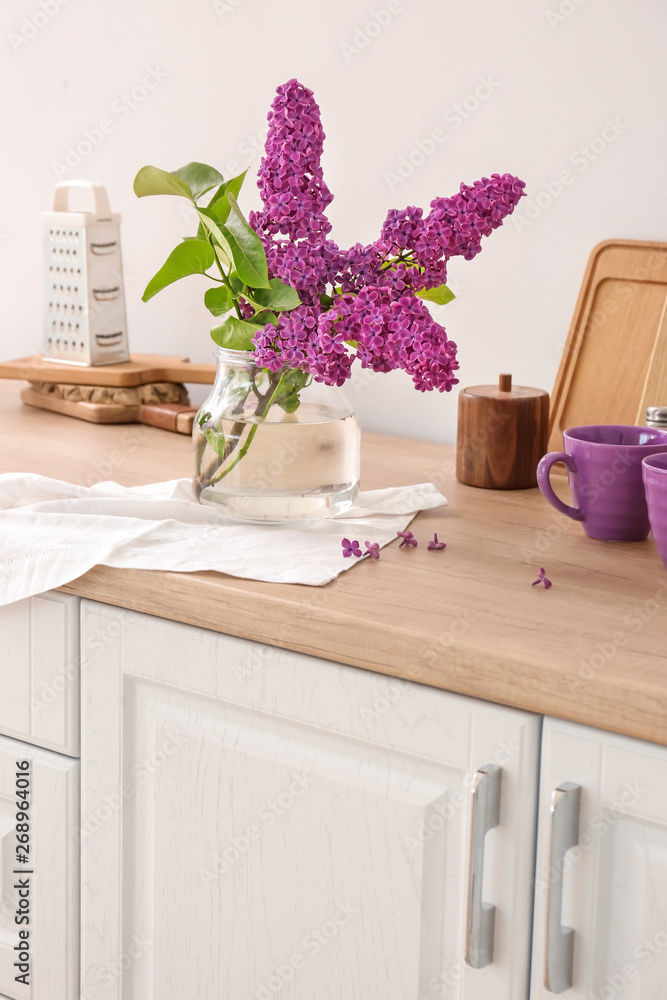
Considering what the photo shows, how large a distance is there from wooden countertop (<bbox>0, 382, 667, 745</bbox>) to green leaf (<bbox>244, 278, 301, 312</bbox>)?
0.24 metres

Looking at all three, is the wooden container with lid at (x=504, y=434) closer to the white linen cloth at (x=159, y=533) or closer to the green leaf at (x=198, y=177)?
the white linen cloth at (x=159, y=533)

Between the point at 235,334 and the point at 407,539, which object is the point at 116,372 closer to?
the point at 235,334

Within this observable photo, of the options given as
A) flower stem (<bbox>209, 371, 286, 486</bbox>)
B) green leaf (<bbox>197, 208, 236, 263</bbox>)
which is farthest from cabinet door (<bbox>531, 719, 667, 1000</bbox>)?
green leaf (<bbox>197, 208, 236, 263</bbox>)

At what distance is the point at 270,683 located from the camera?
0.83 metres

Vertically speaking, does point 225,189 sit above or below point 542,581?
above

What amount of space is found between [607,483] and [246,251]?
0.39 m

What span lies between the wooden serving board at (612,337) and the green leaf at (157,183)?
1.68 feet

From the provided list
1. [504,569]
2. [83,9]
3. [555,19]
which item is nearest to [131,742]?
[504,569]

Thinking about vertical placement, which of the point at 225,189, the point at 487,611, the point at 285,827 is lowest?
the point at 285,827

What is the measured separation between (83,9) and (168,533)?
1064 mm

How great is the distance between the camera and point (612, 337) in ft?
3.99

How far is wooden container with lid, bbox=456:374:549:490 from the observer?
1140 millimetres

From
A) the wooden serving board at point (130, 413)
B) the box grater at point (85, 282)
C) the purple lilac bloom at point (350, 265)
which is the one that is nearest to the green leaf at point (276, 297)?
the purple lilac bloom at point (350, 265)

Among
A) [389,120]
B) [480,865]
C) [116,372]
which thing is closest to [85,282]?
[116,372]
